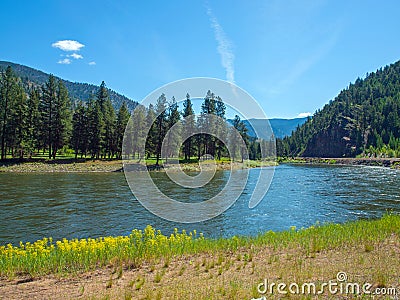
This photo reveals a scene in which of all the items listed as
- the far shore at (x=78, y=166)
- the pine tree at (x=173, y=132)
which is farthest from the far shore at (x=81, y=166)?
the pine tree at (x=173, y=132)

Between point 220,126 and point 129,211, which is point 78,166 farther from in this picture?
point 129,211

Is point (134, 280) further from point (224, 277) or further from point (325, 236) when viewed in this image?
point (325, 236)

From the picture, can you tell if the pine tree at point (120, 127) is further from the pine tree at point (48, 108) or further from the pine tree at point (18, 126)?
the pine tree at point (18, 126)

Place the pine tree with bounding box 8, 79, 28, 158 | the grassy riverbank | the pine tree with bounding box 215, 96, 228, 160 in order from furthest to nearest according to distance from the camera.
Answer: the pine tree with bounding box 215, 96, 228, 160
the pine tree with bounding box 8, 79, 28, 158
the grassy riverbank

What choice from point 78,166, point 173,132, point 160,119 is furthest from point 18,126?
point 173,132

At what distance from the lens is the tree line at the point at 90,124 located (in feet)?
190

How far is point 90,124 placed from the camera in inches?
2569

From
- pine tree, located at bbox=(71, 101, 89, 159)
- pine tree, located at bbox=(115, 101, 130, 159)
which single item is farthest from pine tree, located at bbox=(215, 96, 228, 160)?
pine tree, located at bbox=(71, 101, 89, 159)

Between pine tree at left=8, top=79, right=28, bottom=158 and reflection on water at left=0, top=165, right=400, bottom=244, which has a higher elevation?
pine tree at left=8, top=79, right=28, bottom=158

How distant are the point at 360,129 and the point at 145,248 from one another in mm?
154585

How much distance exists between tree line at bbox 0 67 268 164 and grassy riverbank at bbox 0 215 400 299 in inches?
1838

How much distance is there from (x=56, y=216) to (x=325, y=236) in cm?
1505

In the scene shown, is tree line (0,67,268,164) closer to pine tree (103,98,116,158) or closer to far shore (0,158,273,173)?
pine tree (103,98,116,158)

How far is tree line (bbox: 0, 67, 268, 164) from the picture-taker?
57.9 m
